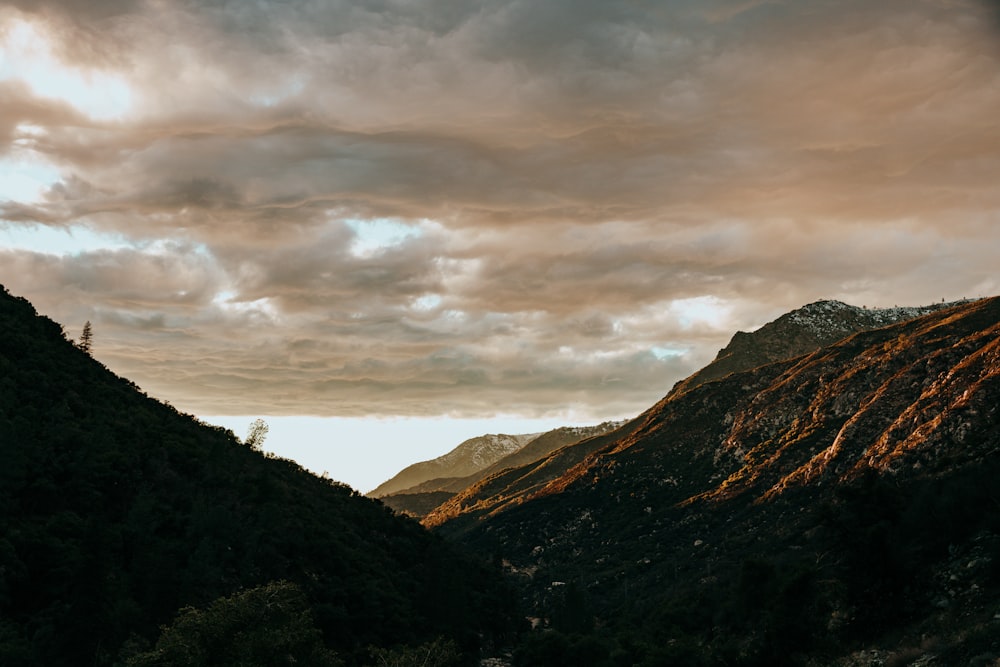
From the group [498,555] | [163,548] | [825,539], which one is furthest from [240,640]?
[498,555]

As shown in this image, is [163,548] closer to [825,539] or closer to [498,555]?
[825,539]

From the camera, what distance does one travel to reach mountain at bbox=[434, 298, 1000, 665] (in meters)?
58.2

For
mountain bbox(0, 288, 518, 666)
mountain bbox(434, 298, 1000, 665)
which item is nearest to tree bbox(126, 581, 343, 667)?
mountain bbox(0, 288, 518, 666)

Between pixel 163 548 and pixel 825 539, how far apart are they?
2721 inches

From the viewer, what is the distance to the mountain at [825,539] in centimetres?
5816

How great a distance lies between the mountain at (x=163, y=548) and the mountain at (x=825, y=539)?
25241 mm

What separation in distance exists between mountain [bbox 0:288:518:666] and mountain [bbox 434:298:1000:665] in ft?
82.8

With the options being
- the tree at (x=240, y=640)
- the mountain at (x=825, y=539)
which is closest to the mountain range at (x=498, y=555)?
the tree at (x=240, y=640)

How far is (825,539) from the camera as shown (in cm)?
6656

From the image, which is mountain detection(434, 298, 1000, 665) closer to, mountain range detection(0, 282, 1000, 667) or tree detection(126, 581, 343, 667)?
mountain range detection(0, 282, 1000, 667)

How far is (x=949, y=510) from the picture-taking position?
70000 mm

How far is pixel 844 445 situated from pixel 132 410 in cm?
13341

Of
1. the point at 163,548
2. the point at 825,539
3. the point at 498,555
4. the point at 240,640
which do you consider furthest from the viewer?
the point at 498,555

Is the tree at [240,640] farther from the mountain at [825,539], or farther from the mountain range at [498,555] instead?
A: the mountain at [825,539]
